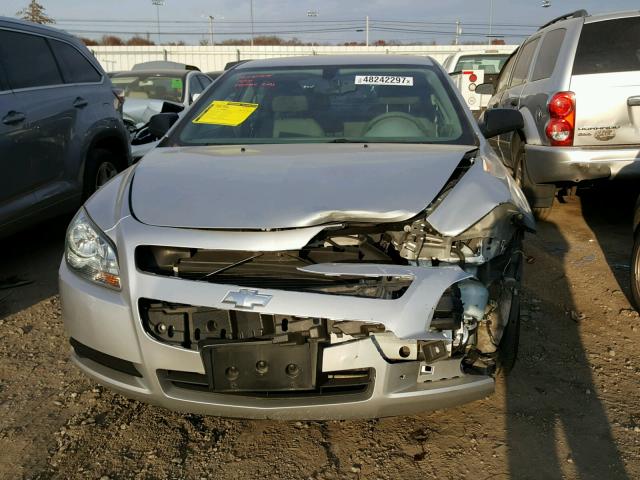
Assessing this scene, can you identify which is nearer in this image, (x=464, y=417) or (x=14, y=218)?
(x=464, y=417)

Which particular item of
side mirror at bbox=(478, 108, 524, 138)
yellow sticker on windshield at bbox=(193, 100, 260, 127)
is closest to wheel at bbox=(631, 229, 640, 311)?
side mirror at bbox=(478, 108, 524, 138)

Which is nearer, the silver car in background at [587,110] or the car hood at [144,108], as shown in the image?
the silver car in background at [587,110]

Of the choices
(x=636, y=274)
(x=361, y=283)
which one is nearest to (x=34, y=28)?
(x=361, y=283)

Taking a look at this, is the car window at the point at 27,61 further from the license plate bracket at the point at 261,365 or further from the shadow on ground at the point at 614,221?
the shadow on ground at the point at 614,221

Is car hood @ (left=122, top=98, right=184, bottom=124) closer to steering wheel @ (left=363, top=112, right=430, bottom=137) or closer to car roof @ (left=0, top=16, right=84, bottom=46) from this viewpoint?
car roof @ (left=0, top=16, right=84, bottom=46)

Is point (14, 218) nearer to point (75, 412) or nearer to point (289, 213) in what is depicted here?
point (75, 412)

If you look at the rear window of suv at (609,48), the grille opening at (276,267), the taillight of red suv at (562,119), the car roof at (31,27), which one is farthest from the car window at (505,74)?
the grille opening at (276,267)

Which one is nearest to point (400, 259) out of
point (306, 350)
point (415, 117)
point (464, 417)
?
point (306, 350)

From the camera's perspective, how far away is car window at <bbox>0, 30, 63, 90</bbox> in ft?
14.6

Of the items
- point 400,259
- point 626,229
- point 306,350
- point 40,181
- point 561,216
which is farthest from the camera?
point 561,216

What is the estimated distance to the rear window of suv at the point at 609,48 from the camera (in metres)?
5.02

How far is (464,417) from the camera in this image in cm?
272

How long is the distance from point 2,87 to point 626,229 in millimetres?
5417

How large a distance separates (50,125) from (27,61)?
54cm
